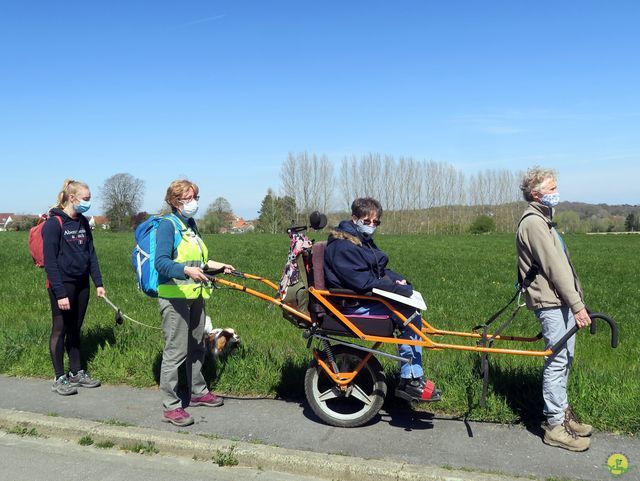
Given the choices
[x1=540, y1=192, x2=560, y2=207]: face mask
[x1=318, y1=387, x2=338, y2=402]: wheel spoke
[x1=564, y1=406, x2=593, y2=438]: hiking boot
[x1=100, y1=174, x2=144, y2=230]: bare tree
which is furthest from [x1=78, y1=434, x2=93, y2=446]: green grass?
[x1=100, y1=174, x2=144, y2=230]: bare tree

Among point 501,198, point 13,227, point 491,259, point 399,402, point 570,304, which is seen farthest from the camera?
point 501,198

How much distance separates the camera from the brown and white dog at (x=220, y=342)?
21.6ft

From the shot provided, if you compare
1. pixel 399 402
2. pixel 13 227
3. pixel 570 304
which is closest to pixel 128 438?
pixel 399 402

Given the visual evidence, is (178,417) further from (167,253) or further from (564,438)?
(564,438)

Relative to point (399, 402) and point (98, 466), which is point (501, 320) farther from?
Answer: point (98, 466)

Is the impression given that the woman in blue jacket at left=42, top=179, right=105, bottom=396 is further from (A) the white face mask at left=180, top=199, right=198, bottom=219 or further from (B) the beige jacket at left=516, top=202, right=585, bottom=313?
(B) the beige jacket at left=516, top=202, right=585, bottom=313

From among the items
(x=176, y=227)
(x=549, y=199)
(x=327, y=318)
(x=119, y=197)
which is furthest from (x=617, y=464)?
(x=119, y=197)

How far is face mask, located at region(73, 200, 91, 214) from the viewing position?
5.85m

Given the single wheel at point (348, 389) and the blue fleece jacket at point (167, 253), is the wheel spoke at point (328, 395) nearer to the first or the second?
the single wheel at point (348, 389)

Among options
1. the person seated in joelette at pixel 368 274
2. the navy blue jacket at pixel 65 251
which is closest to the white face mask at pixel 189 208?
the person seated in joelette at pixel 368 274

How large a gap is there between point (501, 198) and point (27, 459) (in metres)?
105

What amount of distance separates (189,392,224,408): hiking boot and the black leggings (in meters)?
1.50

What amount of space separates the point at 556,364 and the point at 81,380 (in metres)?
4.56

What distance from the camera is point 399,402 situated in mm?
5441
